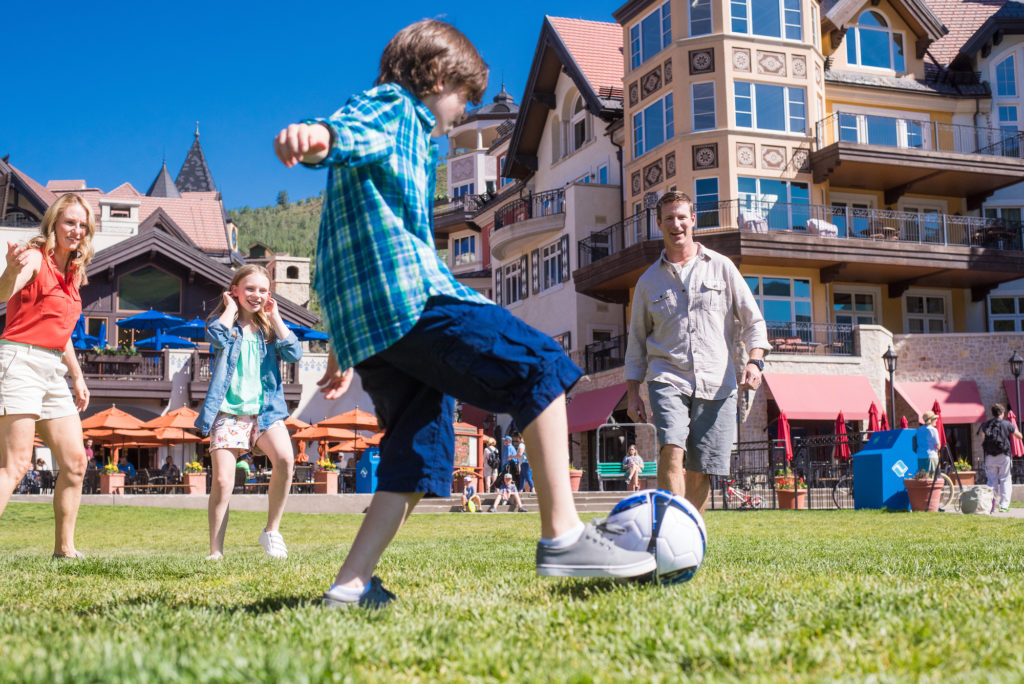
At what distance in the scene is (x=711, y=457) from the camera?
19.8 ft

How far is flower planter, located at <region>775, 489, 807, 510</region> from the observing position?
22312 millimetres

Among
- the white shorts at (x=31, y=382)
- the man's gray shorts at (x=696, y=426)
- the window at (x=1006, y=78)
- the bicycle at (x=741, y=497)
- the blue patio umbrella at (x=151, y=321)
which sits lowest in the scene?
the bicycle at (x=741, y=497)

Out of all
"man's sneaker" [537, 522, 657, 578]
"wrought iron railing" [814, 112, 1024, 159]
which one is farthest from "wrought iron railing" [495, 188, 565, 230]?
"man's sneaker" [537, 522, 657, 578]

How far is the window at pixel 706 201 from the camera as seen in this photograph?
35.4m

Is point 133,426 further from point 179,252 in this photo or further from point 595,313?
point 595,313

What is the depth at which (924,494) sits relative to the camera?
17.0 m

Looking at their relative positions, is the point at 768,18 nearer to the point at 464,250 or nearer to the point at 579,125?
the point at 579,125

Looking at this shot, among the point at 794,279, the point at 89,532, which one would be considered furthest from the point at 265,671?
the point at 794,279

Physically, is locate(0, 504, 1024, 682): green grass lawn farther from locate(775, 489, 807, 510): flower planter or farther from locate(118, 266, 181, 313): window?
locate(118, 266, 181, 313): window

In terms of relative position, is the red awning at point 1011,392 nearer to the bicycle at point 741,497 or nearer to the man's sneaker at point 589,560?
the bicycle at point 741,497

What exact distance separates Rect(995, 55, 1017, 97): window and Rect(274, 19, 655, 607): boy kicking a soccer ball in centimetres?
4099

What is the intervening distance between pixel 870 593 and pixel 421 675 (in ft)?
6.17

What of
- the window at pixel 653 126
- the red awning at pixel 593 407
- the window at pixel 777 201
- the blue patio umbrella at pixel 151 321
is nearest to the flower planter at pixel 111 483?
the blue patio umbrella at pixel 151 321

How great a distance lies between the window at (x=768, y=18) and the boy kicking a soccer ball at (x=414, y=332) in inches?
1387
